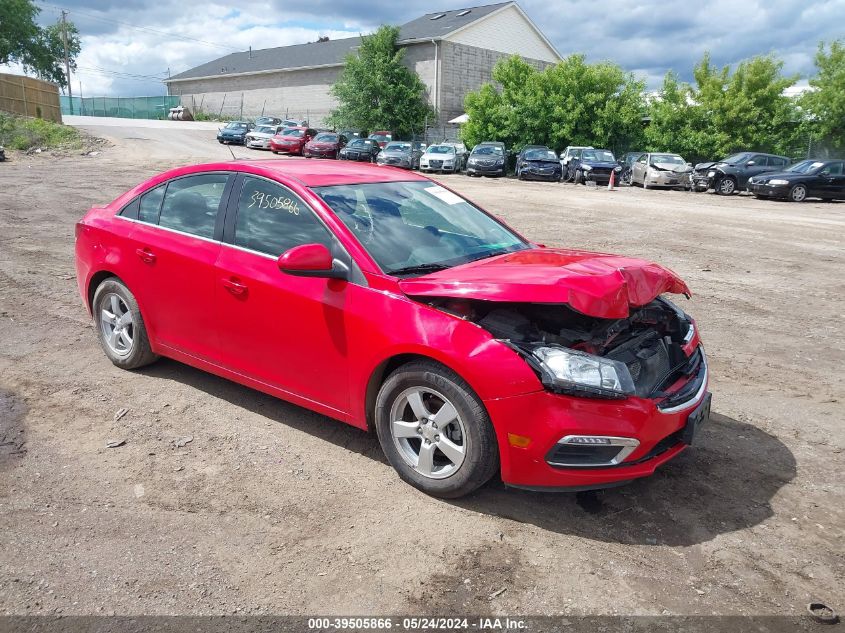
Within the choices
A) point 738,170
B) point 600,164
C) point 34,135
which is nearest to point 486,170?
point 600,164

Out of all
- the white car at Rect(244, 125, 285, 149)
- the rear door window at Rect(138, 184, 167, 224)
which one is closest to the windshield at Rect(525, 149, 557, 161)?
the white car at Rect(244, 125, 285, 149)

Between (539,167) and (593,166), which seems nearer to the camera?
(593,166)

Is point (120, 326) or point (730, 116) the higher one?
point (730, 116)

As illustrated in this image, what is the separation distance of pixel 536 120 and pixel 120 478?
35.0m

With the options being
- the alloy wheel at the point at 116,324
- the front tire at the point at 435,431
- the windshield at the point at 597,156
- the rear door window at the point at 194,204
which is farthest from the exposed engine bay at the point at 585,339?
the windshield at the point at 597,156

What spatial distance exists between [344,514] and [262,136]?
38517 mm

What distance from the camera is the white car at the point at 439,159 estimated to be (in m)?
31.2

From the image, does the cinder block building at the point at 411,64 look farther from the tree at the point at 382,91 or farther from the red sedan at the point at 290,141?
the red sedan at the point at 290,141

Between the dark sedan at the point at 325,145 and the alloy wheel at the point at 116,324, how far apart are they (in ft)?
98.1

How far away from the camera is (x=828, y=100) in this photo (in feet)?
104

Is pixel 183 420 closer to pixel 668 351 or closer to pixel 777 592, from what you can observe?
pixel 668 351

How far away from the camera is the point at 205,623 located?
2637 mm

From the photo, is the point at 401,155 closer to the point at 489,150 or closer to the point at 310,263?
the point at 489,150

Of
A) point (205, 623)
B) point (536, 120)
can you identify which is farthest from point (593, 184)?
point (205, 623)
